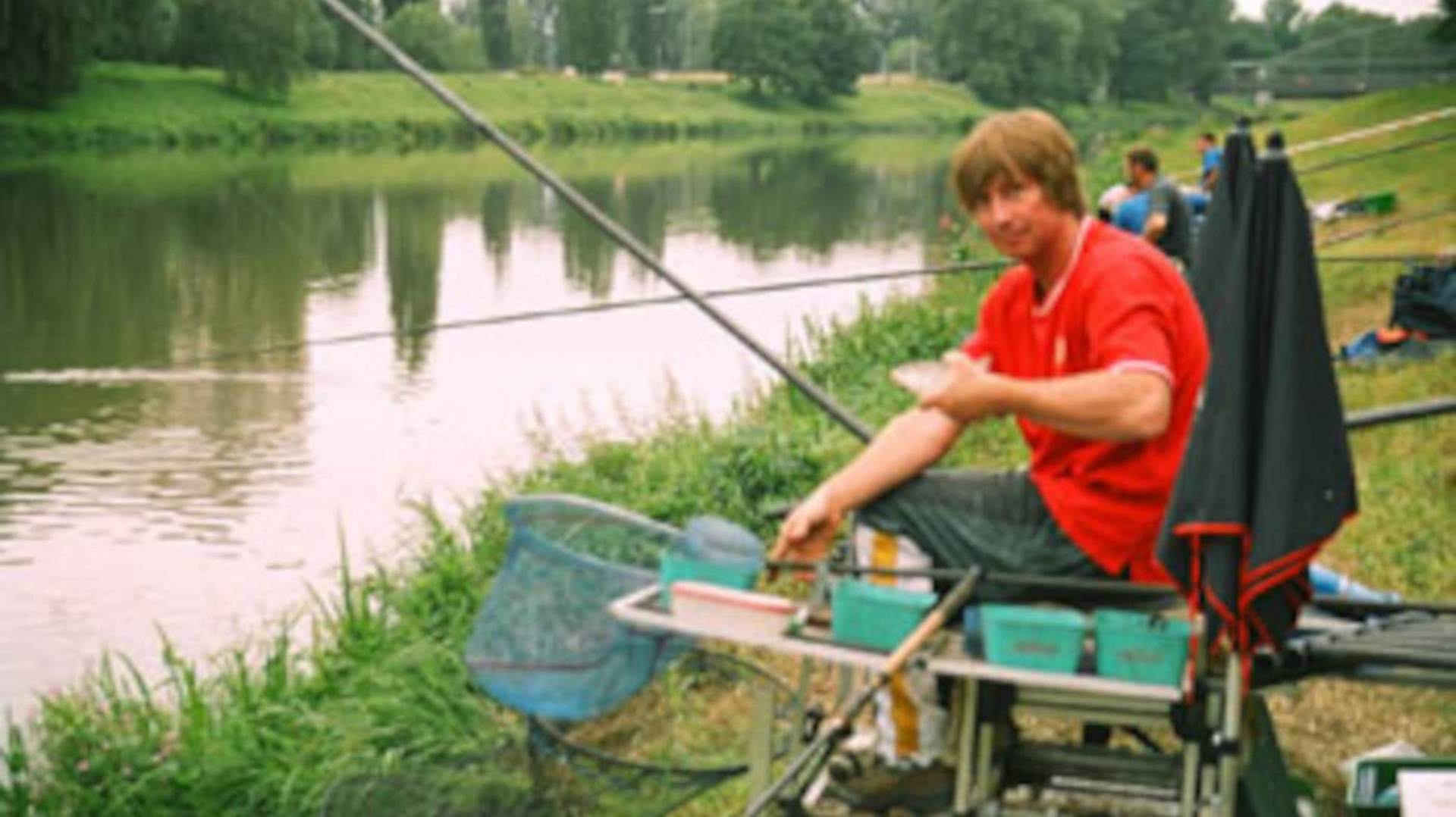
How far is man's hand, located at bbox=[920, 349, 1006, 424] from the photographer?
2.54 meters

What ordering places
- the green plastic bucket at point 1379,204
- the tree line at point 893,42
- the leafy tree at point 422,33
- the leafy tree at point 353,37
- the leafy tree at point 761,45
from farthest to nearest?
the leafy tree at point 761,45
the tree line at point 893,42
the green plastic bucket at point 1379,204
the leafy tree at point 422,33
the leafy tree at point 353,37

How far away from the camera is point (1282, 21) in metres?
124

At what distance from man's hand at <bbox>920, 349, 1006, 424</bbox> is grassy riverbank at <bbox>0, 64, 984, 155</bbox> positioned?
2131 centimetres

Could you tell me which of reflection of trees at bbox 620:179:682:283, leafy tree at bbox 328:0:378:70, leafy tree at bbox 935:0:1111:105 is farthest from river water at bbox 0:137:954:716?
leafy tree at bbox 935:0:1111:105

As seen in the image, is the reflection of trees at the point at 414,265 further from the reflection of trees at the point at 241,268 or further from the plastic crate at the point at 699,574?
the plastic crate at the point at 699,574

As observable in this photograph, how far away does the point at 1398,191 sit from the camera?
811 inches

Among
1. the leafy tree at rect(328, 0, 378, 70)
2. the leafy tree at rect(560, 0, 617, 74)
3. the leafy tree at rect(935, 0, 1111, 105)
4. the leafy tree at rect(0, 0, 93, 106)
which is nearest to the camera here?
the leafy tree at rect(328, 0, 378, 70)

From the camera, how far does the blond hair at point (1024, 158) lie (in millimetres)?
2701

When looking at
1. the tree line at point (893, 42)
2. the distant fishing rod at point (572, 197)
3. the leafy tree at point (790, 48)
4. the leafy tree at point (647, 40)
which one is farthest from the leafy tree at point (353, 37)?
the leafy tree at point (647, 40)

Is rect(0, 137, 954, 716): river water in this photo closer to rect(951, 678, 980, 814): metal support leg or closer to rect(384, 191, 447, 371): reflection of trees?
rect(384, 191, 447, 371): reflection of trees

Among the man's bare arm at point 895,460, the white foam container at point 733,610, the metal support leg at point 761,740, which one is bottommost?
the metal support leg at point 761,740

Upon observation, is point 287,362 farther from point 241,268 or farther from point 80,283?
point 241,268

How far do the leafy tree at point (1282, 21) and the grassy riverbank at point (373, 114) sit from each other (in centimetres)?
5575

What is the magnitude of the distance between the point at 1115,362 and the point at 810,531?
24.0 inches
